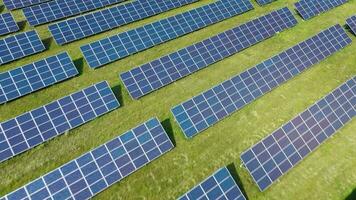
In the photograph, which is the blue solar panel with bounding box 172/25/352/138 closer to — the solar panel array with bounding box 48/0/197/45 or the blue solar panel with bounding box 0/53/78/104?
the blue solar panel with bounding box 0/53/78/104

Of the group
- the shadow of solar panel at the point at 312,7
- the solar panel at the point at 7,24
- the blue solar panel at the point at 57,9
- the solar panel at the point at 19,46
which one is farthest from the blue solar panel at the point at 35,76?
the shadow of solar panel at the point at 312,7

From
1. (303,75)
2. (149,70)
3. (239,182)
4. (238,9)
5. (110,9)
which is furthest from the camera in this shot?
(238,9)

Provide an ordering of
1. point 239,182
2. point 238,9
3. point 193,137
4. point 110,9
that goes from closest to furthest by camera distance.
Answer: point 239,182, point 193,137, point 110,9, point 238,9

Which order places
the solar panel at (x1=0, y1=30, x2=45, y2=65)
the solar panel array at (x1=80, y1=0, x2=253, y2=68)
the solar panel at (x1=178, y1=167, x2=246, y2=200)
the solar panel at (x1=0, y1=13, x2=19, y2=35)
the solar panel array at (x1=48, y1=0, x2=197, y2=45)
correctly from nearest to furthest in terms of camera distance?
the solar panel at (x1=178, y1=167, x2=246, y2=200), the solar panel at (x1=0, y1=30, x2=45, y2=65), the solar panel array at (x1=80, y1=0, x2=253, y2=68), the solar panel at (x1=0, y1=13, x2=19, y2=35), the solar panel array at (x1=48, y1=0, x2=197, y2=45)

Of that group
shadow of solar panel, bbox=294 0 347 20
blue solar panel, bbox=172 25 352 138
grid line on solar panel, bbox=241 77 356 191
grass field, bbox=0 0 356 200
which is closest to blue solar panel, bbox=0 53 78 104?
grass field, bbox=0 0 356 200

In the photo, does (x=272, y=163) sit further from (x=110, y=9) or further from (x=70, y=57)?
(x=110, y=9)

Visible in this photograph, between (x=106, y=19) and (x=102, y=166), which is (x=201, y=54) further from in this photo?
(x=102, y=166)

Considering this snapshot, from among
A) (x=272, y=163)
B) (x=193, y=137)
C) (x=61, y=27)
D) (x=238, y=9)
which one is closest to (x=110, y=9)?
(x=61, y=27)
